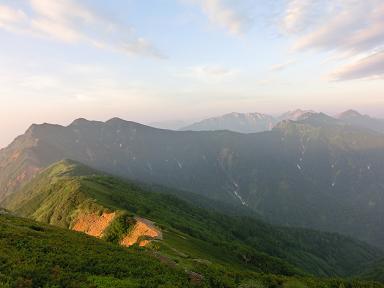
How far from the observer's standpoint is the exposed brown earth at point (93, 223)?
100375 mm

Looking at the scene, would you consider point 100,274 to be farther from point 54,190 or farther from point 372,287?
point 54,190

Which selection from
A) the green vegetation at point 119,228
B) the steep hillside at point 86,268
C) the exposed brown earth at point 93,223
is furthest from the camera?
the exposed brown earth at point 93,223

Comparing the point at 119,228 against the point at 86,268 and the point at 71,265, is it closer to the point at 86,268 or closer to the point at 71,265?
the point at 86,268

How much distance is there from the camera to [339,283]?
65688 millimetres

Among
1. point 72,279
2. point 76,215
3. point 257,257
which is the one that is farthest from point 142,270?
point 257,257

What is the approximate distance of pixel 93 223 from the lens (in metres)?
109

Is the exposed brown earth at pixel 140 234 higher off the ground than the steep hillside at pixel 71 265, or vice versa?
the steep hillside at pixel 71 265

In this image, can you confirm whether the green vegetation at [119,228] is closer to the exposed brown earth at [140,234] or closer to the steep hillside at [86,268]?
the exposed brown earth at [140,234]

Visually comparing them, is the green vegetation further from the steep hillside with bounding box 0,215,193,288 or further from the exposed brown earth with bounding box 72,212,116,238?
the steep hillside with bounding box 0,215,193,288

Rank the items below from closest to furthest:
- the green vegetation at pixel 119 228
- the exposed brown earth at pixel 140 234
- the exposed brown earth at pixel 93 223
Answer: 1. the exposed brown earth at pixel 140 234
2. the green vegetation at pixel 119 228
3. the exposed brown earth at pixel 93 223

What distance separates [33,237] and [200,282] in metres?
24.3

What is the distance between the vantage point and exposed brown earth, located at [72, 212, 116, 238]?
10038 centimetres

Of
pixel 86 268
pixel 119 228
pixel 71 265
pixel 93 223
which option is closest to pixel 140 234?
pixel 119 228

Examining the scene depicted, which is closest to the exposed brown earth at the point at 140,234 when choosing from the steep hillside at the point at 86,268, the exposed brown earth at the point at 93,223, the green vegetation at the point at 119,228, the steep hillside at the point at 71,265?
the green vegetation at the point at 119,228
